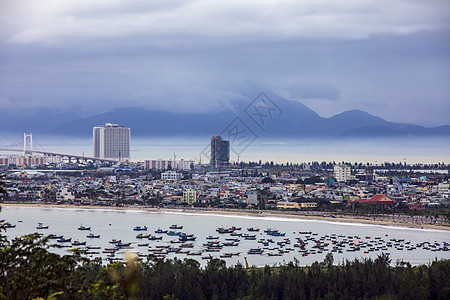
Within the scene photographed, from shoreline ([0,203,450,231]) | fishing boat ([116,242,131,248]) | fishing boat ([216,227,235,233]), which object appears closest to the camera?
fishing boat ([116,242,131,248])

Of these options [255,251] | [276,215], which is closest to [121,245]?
[255,251]

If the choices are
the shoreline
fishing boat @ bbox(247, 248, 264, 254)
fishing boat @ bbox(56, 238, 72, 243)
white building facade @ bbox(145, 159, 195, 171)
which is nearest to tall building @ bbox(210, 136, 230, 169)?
white building facade @ bbox(145, 159, 195, 171)

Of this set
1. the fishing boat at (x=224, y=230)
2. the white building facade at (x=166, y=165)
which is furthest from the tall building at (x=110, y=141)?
the fishing boat at (x=224, y=230)

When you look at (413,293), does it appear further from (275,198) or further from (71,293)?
(275,198)

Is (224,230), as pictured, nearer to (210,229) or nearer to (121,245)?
(210,229)

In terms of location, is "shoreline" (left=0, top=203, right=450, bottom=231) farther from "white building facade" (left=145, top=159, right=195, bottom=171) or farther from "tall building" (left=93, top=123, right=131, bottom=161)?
"tall building" (left=93, top=123, right=131, bottom=161)

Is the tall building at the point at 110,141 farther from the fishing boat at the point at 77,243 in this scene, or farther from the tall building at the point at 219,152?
the fishing boat at the point at 77,243
